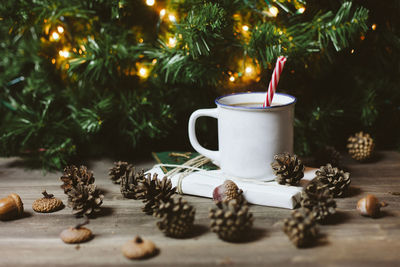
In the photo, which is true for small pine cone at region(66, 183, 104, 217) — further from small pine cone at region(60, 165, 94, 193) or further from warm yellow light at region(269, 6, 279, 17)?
warm yellow light at region(269, 6, 279, 17)

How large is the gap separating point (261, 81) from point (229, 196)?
0.33 metres

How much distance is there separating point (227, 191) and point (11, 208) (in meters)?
0.38

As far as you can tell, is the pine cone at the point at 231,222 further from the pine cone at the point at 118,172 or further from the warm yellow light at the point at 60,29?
Answer: the warm yellow light at the point at 60,29

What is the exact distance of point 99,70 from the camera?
87 centimetres

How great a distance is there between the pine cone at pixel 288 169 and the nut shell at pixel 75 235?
0.34 m

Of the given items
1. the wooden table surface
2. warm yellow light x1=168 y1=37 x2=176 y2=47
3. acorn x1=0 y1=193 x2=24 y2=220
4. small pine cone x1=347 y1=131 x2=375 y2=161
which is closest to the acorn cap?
the wooden table surface

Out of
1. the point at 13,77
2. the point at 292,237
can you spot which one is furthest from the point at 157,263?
the point at 13,77

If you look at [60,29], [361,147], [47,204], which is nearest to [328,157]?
[361,147]

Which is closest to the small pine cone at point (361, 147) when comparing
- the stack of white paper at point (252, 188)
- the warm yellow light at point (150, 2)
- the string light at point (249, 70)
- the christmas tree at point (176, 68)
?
the christmas tree at point (176, 68)

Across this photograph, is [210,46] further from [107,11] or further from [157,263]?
[157,263]

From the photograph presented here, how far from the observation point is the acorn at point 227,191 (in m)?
0.68

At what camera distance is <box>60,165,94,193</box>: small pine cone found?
750 mm

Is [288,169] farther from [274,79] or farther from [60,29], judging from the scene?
[60,29]

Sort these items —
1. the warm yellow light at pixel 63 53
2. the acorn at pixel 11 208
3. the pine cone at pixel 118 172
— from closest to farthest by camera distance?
the acorn at pixel 11 208 → the pine cone at pixel 118 172 → the warm yellow light at pixel 63 53
